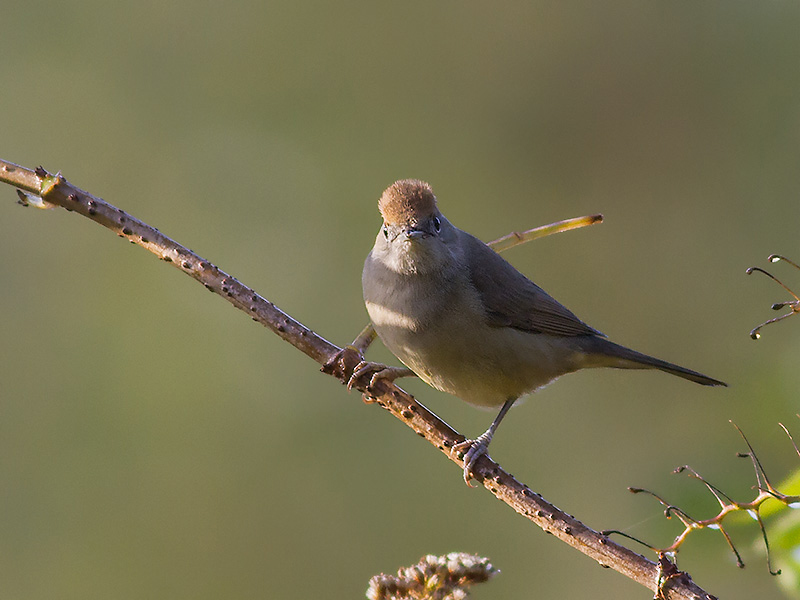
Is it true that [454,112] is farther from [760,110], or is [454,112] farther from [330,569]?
[330,569]

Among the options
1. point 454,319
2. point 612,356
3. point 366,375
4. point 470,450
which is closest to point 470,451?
point 470,450

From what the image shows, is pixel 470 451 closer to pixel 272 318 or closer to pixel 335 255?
pixel 272 318

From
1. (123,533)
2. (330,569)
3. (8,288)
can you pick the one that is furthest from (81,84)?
(330,569)

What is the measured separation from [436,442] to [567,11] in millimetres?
6524

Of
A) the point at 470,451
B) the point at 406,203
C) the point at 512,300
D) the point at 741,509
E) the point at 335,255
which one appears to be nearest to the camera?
the point at 741,509

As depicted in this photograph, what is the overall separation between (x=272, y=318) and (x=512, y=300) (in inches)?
74.4

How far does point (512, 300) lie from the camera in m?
4.32

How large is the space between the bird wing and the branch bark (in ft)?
4.58

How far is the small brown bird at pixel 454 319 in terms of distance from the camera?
3865 millimetres

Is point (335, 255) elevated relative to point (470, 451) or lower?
elevated

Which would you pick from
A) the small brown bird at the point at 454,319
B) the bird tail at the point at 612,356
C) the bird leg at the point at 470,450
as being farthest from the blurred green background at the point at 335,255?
the bird leg at the point at 470,450

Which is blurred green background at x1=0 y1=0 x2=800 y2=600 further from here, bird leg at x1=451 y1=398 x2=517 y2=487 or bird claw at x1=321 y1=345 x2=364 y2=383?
bird claw at x1=321 y1=345 x2=364 y2=383

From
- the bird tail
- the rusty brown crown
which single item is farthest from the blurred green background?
the rusty brown crown

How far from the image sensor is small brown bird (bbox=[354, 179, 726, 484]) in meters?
3.87
